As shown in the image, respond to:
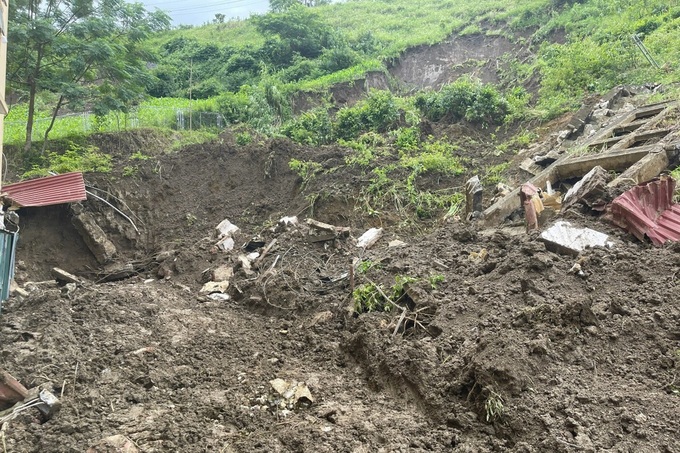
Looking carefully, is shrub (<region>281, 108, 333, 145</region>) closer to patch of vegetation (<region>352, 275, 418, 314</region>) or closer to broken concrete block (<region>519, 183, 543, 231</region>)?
broken concrete block (<region>519, 183, 543, 231</region>)

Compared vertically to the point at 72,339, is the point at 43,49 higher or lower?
higher

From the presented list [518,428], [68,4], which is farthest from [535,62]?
[518,428]

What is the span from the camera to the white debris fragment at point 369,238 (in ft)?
25.7

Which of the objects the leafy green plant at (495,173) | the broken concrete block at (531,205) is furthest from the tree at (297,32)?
the broken concrete block at (531,205)

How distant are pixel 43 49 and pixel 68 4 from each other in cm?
147

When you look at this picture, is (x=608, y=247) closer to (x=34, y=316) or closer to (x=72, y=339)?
(x=72, y=339)

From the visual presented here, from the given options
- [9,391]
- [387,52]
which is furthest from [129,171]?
[387,52]

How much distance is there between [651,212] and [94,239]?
920 centimetres

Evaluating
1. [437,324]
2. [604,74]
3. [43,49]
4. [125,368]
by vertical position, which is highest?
[43,49]

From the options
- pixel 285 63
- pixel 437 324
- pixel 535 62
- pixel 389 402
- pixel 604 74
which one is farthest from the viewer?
pixel 285 63

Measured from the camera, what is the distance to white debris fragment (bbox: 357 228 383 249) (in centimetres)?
783

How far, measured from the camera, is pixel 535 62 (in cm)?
1767

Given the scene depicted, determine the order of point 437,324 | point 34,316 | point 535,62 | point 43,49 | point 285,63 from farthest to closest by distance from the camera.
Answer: point 285,63 → point 535,62 → point 43,49 → point 34,316 → point 437,324

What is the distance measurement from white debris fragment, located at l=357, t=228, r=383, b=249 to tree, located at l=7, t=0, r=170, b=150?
9294mm
